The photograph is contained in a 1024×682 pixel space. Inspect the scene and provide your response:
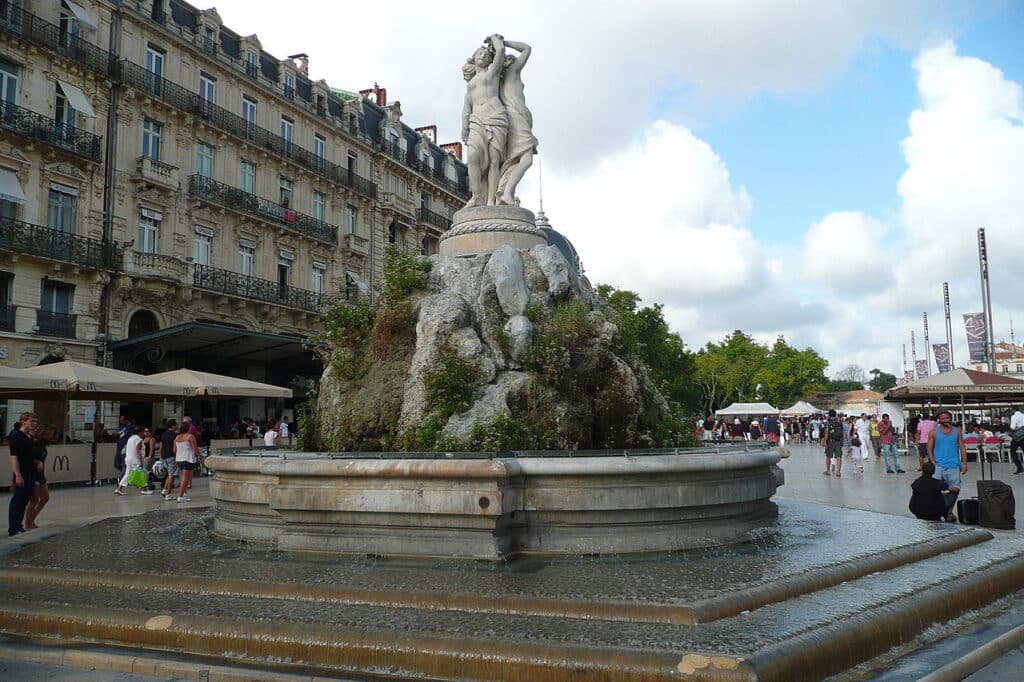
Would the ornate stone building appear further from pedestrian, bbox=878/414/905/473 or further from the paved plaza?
pedestrian, bbox=878/414/905/473

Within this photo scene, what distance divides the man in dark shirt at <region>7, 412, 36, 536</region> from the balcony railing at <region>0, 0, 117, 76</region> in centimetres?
1820

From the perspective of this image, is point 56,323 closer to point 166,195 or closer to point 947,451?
point 166,195

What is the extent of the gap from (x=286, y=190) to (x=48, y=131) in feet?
34.8

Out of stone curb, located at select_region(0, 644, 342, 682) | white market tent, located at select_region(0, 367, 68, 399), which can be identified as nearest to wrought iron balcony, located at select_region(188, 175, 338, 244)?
white market tent, located at select_region(0, 367, 68, 399)

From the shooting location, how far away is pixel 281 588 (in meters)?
4.68

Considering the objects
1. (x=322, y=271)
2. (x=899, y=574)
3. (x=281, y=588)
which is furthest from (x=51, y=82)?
(x=899, y=574)

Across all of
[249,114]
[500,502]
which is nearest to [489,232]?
[500,502]

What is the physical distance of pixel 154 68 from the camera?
2603 cm

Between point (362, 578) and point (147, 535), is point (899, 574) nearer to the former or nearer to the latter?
point (362, 578)

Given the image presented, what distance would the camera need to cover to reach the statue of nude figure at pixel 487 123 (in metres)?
11.3

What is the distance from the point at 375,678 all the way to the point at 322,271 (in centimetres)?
3118

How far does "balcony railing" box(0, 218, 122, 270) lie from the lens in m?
20.8

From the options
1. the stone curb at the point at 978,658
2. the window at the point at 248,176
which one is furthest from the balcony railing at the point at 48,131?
the stone curb at the point at 978,658

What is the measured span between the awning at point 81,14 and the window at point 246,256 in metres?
8.76
